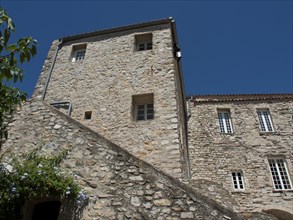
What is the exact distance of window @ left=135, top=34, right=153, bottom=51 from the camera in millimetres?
10547

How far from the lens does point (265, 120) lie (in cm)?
1477

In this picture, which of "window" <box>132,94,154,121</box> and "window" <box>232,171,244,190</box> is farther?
"window" <box>232,171,244,190</box>

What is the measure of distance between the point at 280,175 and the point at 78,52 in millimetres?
11197

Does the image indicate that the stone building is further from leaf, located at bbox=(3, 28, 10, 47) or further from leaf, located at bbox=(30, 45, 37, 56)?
leaf, located at bbox=(3, 28, 10, 47)

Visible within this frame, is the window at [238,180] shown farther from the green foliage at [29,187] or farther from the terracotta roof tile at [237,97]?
the green foliage at [29,187]

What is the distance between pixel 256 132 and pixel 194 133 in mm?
3322

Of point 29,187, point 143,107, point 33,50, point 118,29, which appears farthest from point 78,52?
point 33,50

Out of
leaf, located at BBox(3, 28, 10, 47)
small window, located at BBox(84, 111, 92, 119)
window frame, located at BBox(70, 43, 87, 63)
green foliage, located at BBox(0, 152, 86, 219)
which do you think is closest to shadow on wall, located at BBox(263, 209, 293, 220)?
small window, located at BBox(84, 111, 92, 119)

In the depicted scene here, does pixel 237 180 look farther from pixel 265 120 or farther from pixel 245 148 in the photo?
pixel 265 120

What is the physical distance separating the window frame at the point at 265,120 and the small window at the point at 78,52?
10.2 m

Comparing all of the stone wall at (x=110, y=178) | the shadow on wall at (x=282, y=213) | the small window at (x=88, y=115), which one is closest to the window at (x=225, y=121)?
the shadow on wall at (x=282, y=213)

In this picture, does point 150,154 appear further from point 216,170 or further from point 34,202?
point 216,170

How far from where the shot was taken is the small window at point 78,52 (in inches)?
439

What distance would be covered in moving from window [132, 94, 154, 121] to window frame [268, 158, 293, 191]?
7.78m
